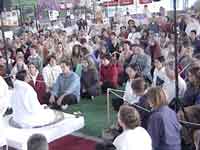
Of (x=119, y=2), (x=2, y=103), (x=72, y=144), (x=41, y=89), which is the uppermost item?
(x=119, y=2)

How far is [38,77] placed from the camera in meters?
6.99

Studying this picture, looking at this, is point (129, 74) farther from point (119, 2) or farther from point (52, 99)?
point (119, 2)

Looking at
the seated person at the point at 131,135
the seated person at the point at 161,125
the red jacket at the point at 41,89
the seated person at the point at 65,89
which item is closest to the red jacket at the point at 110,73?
the seated person at the point at 65,89

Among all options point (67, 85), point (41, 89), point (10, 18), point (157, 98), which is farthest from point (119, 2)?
point (157, 98)

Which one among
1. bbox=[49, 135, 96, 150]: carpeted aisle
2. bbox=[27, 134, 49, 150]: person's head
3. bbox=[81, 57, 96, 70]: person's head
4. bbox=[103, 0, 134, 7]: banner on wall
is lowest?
bbox=[49, 135, 96, 150]: carpeted aisle

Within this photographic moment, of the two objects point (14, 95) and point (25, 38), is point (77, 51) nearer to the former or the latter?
point (14, 95)

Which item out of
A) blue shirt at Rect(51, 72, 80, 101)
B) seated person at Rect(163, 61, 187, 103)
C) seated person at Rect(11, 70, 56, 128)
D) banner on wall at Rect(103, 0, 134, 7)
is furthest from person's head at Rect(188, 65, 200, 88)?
banner on wall at Rect(103, 0, 134, 7)

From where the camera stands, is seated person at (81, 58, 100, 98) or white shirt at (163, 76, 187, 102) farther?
seated person at (81, 58, 100, 98)

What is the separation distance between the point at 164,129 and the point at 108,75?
13.0ft

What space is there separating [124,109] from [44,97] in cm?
376

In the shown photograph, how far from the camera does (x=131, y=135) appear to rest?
10.6 feet

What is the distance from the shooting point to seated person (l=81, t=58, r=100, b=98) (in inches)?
281

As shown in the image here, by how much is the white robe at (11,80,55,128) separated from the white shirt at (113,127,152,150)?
6.06ft

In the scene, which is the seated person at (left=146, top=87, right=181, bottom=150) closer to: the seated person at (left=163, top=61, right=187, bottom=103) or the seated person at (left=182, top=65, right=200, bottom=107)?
the seated person at (left=182, top=65, right=200, bottom=107)
